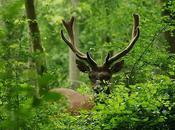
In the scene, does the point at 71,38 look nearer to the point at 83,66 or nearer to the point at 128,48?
the point at 83,66

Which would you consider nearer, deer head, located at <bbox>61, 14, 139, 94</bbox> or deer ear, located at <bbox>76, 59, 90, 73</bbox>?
deer head, located at <bbox>61, 14, 139, 94</bbox>

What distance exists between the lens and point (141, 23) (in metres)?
9.77

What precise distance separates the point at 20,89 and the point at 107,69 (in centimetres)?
656

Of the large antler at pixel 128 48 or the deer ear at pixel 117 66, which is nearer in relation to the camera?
the large antler at pixel 128 48

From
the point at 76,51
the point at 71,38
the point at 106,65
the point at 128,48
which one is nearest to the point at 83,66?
the point at 106,65

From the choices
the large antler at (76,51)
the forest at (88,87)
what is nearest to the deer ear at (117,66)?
the forest at (88,87)

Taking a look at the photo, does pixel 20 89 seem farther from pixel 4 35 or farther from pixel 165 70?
pixel 165 70

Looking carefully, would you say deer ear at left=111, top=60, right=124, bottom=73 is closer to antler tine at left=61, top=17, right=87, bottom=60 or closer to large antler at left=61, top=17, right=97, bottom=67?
large antler at left=61, top=17, right=97, bottom=67

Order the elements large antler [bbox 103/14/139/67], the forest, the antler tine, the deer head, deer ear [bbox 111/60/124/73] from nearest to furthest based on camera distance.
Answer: the forest < the deer head < large antler [bbox 103/14/139/67] < deer ear [bbox 111/60/124/73] < the antler tine

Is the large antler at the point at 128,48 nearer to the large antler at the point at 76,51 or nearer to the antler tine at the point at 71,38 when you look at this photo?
the large antler at the point at 76,51

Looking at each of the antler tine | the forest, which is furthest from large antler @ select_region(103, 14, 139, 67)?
the antler tine

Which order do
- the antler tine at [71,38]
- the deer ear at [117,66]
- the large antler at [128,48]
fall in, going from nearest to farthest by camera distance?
the large antler at [128,48], the deer ear at [117,66], the antler tine at [71,38]

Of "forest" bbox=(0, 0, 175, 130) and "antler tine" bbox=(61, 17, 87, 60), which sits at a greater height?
"antler tine" bbox=(61, 17, 87, 60)

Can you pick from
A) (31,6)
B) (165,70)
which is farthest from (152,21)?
(31,6)
